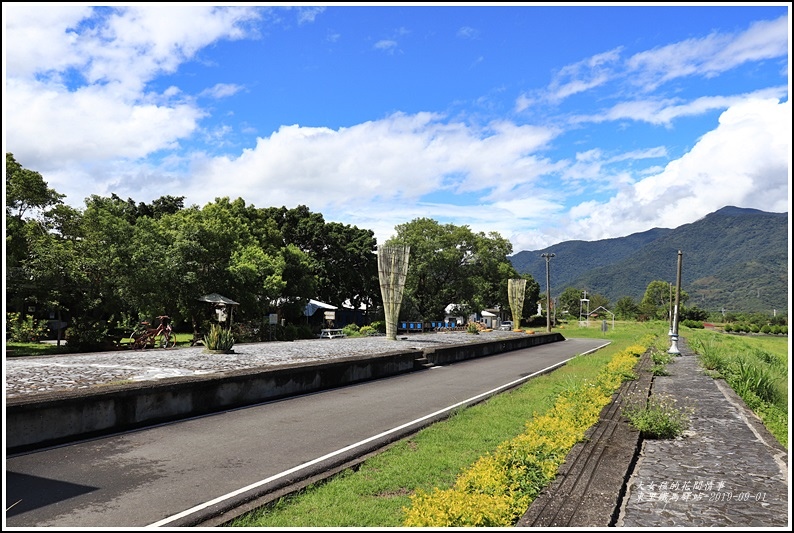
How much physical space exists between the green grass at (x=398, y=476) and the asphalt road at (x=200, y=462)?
0.33 meters

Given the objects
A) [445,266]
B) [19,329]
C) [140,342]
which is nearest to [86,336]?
[140,342]

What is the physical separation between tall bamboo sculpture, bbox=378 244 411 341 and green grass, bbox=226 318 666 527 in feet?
52.4

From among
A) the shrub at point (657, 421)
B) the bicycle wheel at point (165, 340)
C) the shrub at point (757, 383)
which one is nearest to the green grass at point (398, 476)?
the shrub at point (657, 421)

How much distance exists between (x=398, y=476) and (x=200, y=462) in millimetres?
2350

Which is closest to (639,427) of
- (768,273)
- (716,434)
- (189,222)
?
(716,434)

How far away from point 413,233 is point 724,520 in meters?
45.4

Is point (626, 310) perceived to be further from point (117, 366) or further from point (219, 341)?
point (117, 366)

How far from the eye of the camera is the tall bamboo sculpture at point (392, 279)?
86.0ft

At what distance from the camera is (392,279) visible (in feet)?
86.1

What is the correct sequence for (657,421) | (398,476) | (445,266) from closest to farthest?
(398,476), (657,421), (445,266)

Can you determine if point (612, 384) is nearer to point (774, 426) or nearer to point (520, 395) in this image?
point (520, 395)

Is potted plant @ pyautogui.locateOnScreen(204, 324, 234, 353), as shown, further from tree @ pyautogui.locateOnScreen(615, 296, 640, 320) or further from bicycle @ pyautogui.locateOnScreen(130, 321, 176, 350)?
tree @ pyautogui.locateOnScreen(615, 296, 640, 320)

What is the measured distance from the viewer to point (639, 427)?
7383 millimetres

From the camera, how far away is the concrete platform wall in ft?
22.7
